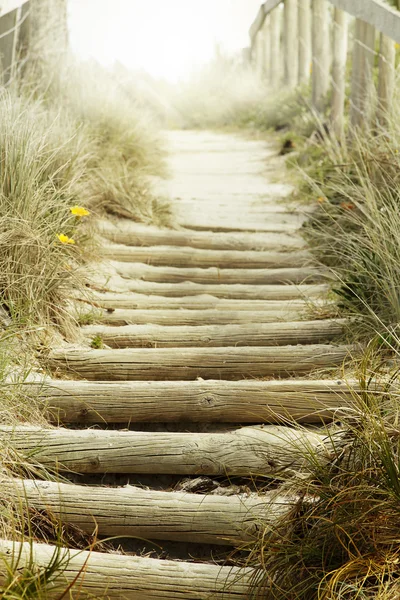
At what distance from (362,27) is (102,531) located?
16.7ft

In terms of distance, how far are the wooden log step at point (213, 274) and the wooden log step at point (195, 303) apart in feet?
1.00

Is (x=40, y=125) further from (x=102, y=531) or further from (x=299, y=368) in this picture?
(x=102, y=531)

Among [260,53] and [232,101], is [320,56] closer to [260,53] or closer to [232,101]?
[232,101]

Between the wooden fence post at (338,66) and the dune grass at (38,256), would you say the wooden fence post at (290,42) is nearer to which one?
the wooden fence post at (338,66)

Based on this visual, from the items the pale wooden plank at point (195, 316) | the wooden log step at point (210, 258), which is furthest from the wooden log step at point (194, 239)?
the pale wooden plank at point (195, 316)

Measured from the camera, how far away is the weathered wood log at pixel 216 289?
411cm

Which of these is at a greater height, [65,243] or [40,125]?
[40,125]

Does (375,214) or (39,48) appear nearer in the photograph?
(375,214)

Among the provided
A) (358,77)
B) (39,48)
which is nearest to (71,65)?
(39,48)

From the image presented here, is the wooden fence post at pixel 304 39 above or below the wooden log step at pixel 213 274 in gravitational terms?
above

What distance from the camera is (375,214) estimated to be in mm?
3271

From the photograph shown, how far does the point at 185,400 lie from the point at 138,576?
0.92 m

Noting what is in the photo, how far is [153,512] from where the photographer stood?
2.24 m

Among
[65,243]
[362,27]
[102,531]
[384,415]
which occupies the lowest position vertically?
[102,531]
